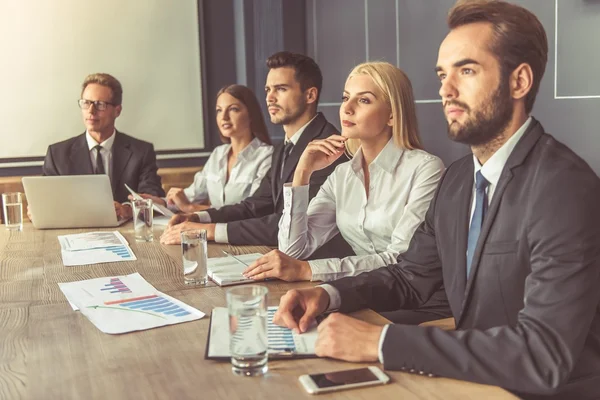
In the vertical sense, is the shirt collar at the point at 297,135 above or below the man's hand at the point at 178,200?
above

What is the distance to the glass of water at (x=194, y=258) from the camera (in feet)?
6.40

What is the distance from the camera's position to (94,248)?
2539 millimetres

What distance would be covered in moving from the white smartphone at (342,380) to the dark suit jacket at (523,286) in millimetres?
52

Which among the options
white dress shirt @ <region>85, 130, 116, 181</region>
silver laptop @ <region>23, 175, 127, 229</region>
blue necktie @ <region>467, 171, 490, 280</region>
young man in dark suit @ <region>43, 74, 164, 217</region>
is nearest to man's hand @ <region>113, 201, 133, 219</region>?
silver laptop @ <region>23, 175, 127, 229</region>

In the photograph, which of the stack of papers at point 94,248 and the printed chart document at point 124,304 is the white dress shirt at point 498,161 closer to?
the printed chart document at point 124,304

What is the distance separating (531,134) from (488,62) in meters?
0.19

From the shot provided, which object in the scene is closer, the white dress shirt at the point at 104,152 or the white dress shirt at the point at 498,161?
the white dress shirt at the point at 498,161

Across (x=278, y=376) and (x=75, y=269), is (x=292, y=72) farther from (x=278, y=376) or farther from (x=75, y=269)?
(x=278, y=376)

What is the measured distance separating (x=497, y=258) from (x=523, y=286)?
3.1 inches

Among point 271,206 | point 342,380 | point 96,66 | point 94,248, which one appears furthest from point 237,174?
point 342,380

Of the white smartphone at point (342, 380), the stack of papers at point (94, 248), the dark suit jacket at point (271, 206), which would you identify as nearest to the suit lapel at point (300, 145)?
the dark suit jacket at point (271, 206)

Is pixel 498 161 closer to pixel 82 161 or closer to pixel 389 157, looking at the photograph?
pixel 389 157

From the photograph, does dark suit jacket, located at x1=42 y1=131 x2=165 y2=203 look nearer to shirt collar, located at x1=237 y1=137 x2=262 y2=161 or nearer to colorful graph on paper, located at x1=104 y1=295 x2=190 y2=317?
shirt collar, located at x1=237 y1=137 x2=262 y2=161

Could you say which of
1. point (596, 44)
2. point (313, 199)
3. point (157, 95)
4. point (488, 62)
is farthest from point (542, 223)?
point (157, 95)
